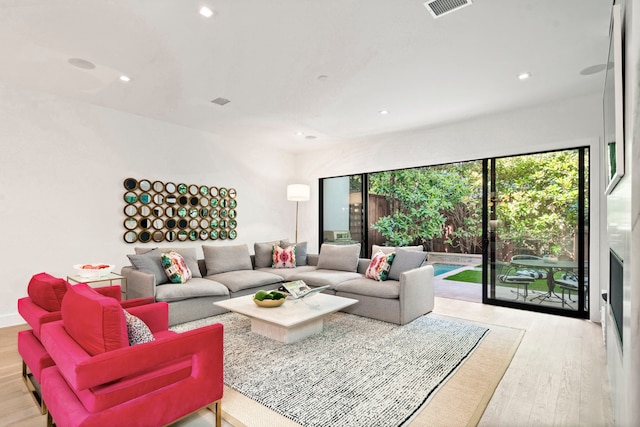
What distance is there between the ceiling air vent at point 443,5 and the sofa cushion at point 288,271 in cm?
356

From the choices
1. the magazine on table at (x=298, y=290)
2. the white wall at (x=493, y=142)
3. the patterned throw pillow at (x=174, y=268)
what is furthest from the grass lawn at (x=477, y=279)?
the patterned throw pillow at (x=174, y=268)

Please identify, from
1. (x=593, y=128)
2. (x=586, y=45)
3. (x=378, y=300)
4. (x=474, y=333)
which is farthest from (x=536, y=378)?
(x=593, y=128)

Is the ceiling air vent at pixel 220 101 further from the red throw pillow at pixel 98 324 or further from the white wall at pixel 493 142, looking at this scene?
the red throw pillow at pixel 98 324

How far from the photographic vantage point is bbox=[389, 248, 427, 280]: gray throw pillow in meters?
4.18

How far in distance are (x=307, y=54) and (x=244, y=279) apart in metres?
2.87

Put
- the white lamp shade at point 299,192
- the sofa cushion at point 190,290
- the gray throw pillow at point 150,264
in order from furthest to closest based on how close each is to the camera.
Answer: the white lamp shade at point 299,192 → the gray throw pillow at point 150,264 → the sofa cushion at point 190,290

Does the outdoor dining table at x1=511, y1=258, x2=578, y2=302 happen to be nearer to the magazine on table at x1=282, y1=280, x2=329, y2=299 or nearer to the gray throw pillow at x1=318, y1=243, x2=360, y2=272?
the gray throw pillow at x1=318, y1=243, x2=360, y2=272

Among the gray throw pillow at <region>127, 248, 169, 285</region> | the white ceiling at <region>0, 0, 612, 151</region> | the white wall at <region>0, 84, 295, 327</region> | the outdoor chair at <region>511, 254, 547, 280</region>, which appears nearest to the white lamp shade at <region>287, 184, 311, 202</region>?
the white wall at <region>0, 84, 295, 327</region>

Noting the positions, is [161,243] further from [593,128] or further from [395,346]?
[593,128]

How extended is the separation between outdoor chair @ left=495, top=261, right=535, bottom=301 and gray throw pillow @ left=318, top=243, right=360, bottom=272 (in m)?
2.00

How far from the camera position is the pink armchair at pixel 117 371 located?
1477 mm

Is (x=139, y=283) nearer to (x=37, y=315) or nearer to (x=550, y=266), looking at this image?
(x=37, y=315)

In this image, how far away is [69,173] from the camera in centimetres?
423

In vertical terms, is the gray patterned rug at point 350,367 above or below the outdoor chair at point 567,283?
below
